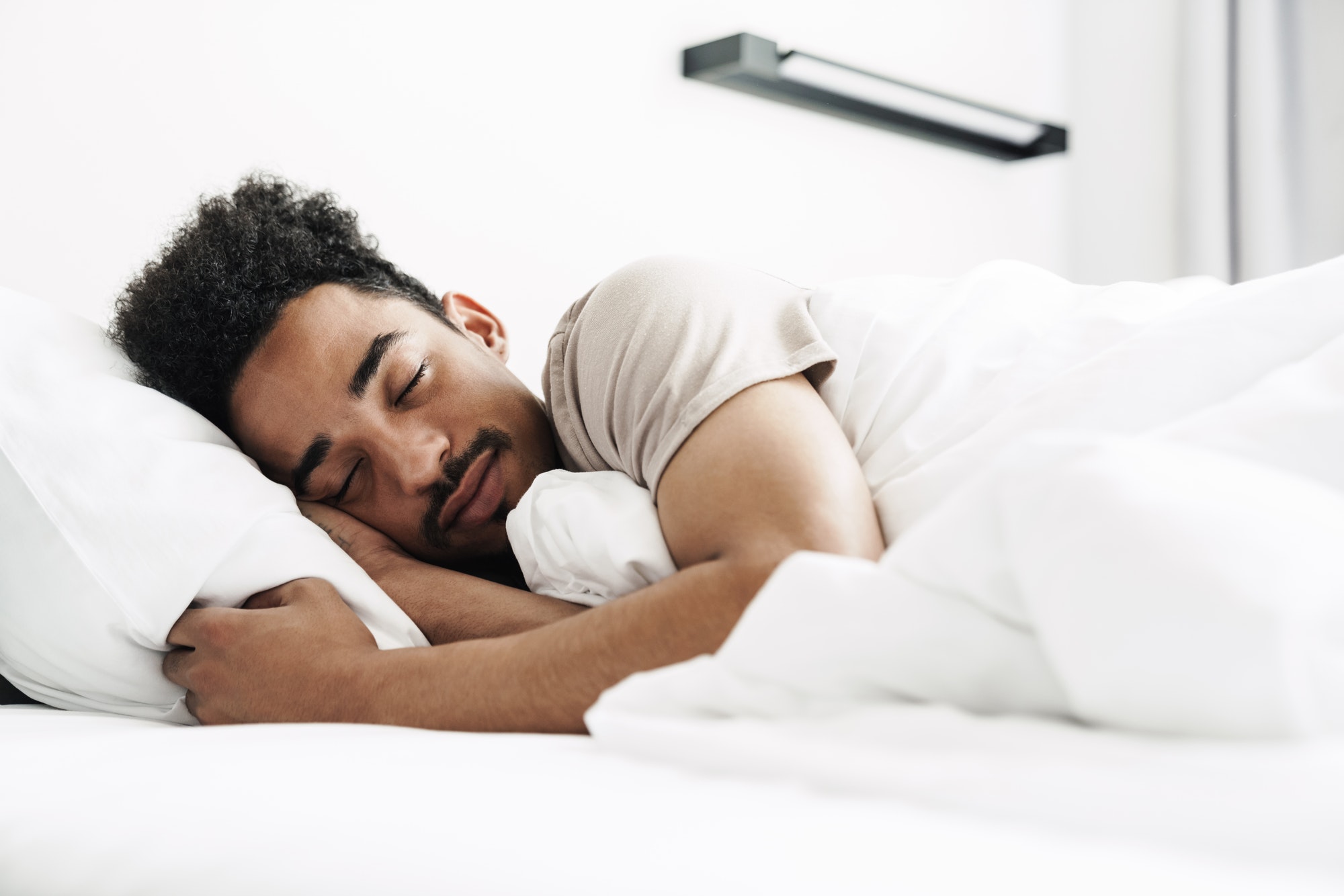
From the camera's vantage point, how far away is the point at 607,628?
2.32 ft

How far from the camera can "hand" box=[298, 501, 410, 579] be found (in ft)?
3.62

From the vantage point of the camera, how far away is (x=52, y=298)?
51.1 inches

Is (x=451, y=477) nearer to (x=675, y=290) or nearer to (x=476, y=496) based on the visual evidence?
(x=476, y=496)

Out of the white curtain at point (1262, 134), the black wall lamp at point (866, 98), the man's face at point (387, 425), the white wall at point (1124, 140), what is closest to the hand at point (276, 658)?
the man's face at point (387, 425)

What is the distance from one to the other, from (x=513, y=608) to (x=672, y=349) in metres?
0.28

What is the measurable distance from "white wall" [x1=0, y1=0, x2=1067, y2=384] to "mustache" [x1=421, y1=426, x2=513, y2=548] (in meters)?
0.58

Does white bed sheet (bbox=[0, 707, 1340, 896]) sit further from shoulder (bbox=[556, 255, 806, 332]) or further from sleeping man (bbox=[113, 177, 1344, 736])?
shoulder (bbox=[556, 255, 806, 332])

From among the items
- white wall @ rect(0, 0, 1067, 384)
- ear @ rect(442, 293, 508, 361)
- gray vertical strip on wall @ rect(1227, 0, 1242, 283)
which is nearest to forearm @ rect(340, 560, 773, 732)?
ear @ rect(442, 293, 508, 361)

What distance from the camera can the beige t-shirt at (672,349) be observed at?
2.76ft

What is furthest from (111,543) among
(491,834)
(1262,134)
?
(1262,134)

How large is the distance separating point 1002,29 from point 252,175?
2.03 meters

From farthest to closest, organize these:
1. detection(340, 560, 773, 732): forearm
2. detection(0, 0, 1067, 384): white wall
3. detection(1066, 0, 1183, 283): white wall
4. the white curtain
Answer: detection(1066, 0, 1183, 283): white wall → the white curtain → detection(0, 0, 1067, 384): white wall → detection(340, 560, 773, 732): forearm

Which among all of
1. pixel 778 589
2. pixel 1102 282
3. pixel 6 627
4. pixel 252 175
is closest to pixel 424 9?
pixel 252 175

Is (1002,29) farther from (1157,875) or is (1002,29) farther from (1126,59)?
(1157,875)
